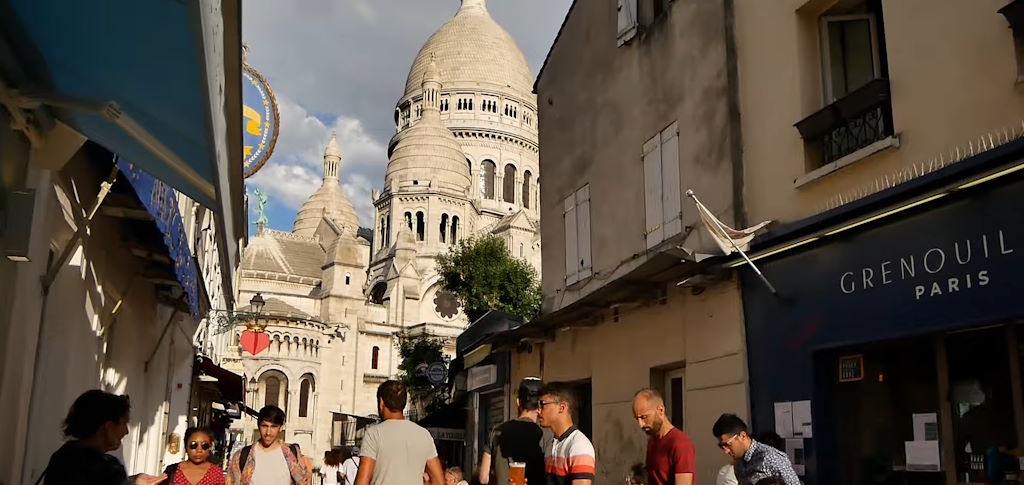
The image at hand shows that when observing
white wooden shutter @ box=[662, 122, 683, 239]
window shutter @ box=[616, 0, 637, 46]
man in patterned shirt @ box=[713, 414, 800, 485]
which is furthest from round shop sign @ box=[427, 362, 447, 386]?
man in patterned shirt @ box=[713, 414, 800, 485]

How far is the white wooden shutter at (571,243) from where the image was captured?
13023 millimetres

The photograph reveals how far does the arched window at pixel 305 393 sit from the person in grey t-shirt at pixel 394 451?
53120 millimetres

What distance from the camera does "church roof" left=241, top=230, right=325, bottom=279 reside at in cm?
6812

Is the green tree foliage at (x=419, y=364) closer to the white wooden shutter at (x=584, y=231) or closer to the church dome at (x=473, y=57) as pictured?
the white wooden shutter at (x=584, y=231)

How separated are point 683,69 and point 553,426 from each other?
622 centimetres

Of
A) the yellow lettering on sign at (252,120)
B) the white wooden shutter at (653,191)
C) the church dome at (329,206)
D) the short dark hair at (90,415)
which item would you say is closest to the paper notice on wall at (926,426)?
the white wooden shutter at (653,191)

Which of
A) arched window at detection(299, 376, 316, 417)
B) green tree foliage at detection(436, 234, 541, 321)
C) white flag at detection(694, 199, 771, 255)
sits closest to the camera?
white flag at detection(694, 199, 771, 255)

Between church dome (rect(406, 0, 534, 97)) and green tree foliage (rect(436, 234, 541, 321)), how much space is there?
5493 centimetres

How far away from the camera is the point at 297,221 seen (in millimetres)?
83875

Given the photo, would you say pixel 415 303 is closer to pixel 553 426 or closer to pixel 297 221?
pixel 297 221

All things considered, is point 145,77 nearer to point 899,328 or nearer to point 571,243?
point 899,328

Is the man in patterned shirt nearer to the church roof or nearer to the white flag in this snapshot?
the white flag

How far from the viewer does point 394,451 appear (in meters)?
5.07

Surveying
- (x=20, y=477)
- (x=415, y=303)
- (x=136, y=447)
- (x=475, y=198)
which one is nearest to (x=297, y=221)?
(x=475, y=198)
